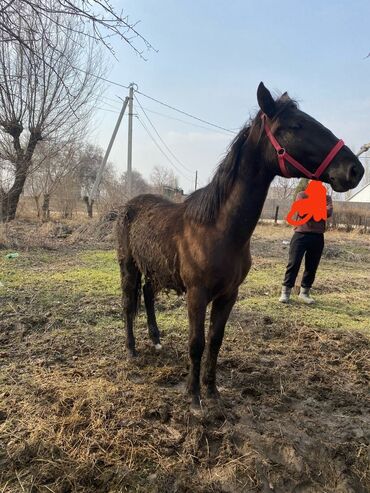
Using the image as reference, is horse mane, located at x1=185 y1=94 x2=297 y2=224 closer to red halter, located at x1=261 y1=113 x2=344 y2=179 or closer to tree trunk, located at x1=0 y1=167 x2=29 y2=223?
red halter, located at x1=261 y1=113 x2=344 y2=179

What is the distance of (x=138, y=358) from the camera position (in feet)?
12.0

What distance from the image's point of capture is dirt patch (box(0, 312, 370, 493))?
6.97ft

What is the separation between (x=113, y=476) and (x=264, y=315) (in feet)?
10.9

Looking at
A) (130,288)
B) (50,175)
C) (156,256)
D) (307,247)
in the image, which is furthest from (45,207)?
(156,256)

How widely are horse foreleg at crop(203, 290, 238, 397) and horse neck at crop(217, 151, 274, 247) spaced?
21.1 inches

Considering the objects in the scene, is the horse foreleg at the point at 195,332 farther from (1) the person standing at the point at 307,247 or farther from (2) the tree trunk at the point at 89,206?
(2) the tree trunk at the point at 89,206

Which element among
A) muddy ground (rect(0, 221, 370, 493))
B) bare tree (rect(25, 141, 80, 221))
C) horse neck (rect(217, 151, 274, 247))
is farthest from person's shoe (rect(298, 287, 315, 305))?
bare tree (rect(25, 141, 80, 221))

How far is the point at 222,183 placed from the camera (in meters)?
2.75

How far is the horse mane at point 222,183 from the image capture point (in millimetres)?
2672

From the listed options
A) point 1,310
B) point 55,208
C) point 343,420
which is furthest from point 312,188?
point 55,208

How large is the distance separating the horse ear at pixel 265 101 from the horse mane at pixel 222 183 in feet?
0.40

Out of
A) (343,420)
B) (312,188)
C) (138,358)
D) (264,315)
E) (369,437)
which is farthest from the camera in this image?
(264,315)

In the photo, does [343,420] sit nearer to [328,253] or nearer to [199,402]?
[199,402]

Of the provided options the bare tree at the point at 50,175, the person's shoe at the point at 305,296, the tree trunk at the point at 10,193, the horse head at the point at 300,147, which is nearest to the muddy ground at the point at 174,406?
the person's shoe at the point at 305,296
